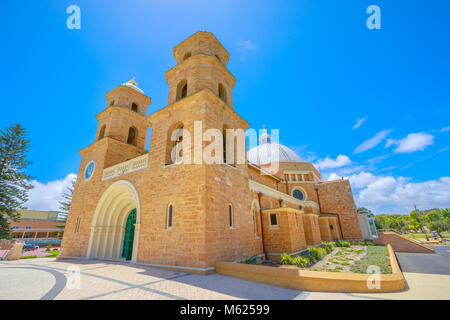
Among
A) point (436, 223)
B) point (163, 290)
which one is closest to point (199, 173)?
point (163, 290)

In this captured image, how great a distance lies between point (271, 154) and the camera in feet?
97.9

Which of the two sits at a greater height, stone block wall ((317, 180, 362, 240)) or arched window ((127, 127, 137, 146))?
arched window ((127, 127, 137, 146))

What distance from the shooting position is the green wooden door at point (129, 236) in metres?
12.0

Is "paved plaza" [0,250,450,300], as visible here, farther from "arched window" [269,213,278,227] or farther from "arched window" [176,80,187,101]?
"arched window" [176,80,187,101]

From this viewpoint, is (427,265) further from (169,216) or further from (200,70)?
(200,70)

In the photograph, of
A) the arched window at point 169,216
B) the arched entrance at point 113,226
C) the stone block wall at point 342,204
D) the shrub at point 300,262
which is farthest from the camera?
the stone block wall at point 342,204

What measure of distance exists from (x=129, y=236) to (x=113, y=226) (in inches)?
51.5

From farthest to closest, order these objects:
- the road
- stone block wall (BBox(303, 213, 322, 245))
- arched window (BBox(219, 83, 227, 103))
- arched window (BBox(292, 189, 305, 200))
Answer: arched window (BBox(292, 189, 305, 200)) < stone block wall (BBox(303, 213, 322, 245)) < arched window (BBox(219, 83, 227, 103)) < the road

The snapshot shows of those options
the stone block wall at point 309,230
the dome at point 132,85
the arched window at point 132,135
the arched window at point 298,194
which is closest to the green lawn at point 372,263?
the stone block wall at point 309,230

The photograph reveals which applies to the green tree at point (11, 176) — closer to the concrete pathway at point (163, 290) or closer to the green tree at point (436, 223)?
the concrete pathway at point (163, 290)

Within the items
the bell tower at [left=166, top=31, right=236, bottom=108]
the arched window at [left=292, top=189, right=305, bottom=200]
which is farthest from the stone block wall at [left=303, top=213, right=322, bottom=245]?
the bell tower at [left=166, top=31, right=236, bottom=108]

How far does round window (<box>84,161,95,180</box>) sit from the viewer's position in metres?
14.3

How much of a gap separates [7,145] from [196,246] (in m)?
22.8
